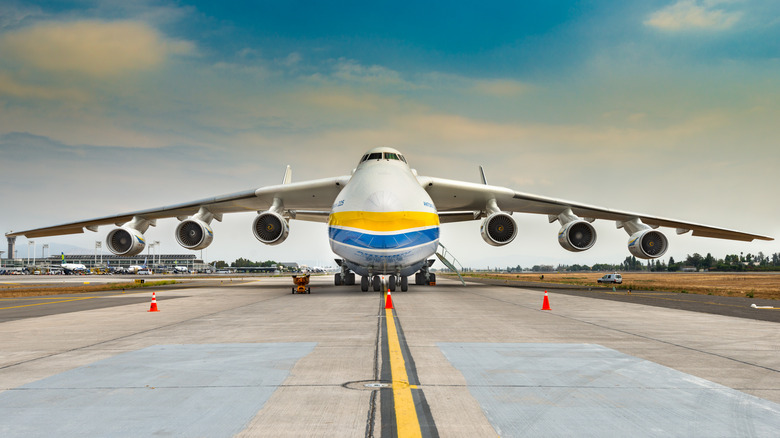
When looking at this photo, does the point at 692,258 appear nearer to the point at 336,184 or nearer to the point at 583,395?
the point at 336,184

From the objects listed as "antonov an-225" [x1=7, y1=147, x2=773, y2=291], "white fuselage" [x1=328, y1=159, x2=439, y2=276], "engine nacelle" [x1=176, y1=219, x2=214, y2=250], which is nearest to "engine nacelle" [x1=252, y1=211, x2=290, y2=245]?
"antonov an-225" [x1=7, y1=147, x2=773, y2=291]

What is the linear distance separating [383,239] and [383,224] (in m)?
0.50

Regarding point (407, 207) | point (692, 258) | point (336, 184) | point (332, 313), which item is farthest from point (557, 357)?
point (692, 258)

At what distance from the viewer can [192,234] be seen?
24688mm

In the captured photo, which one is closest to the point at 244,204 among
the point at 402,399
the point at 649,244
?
the point at 649,244

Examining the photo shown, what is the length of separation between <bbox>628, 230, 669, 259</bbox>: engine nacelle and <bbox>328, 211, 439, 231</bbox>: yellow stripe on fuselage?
37.2 ft

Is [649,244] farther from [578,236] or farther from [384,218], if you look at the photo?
[384,218]

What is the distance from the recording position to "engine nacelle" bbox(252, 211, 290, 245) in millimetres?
23594

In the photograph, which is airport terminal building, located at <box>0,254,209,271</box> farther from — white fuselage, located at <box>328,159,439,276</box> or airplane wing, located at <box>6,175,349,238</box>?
white fuselage, located at <box>328,159,439,276</box>

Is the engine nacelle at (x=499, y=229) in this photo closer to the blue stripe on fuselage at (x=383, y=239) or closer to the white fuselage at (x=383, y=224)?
the white fuselage at (x=383, y=224)

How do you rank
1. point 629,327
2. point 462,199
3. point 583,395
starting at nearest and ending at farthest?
point 583,395 < point 629,327 < point 462,199

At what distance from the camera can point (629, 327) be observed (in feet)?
33.1

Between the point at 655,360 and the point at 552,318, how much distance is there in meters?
5.16

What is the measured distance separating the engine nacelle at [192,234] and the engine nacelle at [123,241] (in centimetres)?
201
